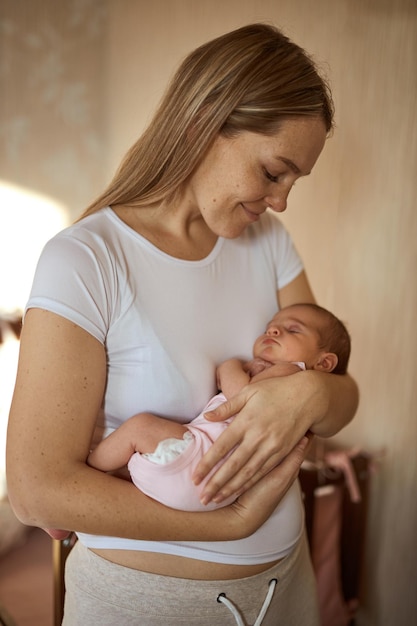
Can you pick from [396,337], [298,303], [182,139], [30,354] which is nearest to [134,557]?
[30,354]

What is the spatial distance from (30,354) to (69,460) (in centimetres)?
18

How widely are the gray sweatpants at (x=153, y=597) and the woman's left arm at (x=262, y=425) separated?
18 cm

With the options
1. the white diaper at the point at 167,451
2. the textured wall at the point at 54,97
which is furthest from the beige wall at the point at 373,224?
the white diaper at the point at 167,451

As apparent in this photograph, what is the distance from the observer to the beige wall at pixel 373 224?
2.02 meters

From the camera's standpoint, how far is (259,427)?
1077 mm

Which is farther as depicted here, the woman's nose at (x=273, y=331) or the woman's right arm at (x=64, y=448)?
the woman's nose at (x=273, y=331)

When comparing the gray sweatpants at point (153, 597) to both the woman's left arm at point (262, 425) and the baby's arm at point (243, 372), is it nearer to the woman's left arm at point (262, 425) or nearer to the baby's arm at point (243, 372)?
the woman's left arm at point (262, 425)

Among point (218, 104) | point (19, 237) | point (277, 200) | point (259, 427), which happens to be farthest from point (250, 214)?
point (19, 237)

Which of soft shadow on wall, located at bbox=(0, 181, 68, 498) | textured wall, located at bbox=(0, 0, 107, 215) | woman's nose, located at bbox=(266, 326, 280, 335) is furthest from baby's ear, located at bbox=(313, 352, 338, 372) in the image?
textured wall, located at bbox=(0, 0, 107, 215)

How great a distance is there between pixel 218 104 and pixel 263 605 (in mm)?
902

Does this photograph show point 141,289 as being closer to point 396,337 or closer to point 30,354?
point 30,354

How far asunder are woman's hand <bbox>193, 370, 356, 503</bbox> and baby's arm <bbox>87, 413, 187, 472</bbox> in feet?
0.27

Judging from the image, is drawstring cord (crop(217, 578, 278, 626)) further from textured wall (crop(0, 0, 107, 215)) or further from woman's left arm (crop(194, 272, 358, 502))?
textured wall (crop(0, 0, 107, 215))

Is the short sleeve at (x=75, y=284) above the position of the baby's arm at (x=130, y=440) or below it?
above
